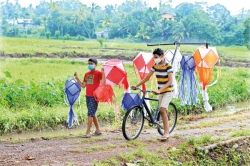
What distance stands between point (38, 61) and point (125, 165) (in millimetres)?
14636

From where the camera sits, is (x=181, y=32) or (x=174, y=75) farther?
(x=181, y=32)

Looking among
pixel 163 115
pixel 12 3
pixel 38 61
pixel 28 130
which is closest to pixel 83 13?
pixel 12 3

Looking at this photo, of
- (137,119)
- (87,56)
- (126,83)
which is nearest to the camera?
(137,119)

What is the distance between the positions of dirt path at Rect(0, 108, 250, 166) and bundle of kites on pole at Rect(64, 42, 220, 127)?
64cm

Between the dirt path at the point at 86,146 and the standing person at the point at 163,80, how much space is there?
0.52m

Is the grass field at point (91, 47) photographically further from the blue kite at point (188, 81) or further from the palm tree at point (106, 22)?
the blue kite at point (188, 81)

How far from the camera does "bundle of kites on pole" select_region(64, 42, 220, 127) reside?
24.4ft

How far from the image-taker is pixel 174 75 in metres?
8.24

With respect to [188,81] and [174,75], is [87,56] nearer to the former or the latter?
[188,81]

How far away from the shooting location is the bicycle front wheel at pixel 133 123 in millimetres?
6893

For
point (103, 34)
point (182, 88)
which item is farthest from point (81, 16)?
point (182, 88)

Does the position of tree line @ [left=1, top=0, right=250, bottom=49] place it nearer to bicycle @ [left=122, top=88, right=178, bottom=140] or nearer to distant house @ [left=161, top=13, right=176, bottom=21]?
distant house @ [left=161, top=13, right=176, bottom=21]

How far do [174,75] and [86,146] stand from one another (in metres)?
2.54

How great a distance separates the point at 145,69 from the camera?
8.32 meters
